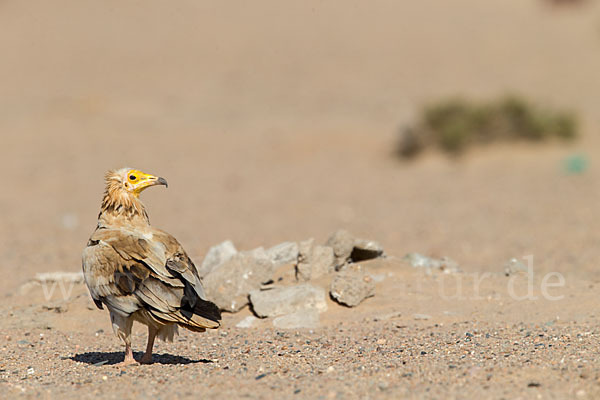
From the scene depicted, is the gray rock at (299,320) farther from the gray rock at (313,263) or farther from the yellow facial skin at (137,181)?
the yellow facial skin at (137,181)

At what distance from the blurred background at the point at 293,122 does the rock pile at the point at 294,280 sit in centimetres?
217

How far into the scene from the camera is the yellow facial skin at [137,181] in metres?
6.37

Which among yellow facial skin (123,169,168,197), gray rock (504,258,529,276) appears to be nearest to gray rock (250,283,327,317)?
yellow facial skin (123,169,168,197)

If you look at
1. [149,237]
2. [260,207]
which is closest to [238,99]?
[260,207]

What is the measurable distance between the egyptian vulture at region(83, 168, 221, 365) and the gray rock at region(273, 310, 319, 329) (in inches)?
74.6

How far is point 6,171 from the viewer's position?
20062 mm

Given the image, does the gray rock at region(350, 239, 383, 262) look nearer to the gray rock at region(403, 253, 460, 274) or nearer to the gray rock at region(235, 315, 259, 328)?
the gray rock at region(403, 253, 460, 274)

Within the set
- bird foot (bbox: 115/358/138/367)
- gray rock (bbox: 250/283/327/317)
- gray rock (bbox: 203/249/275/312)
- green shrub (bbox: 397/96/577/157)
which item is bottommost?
bird foot (bbox: 115/358/138/367)

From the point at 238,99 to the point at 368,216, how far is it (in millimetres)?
15920

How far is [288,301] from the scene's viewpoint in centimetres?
803

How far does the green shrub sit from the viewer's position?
20.6m

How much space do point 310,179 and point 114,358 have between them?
42.6ft

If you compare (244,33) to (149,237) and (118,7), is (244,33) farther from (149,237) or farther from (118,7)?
(149,237)

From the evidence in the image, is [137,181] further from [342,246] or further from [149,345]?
[342,246]
